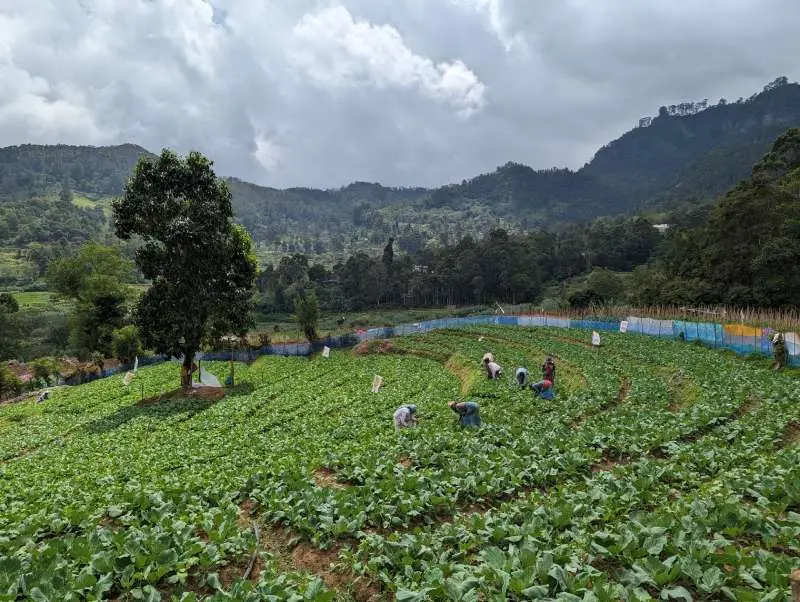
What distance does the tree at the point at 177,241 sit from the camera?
3556 centimetres

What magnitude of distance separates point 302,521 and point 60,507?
5.99m

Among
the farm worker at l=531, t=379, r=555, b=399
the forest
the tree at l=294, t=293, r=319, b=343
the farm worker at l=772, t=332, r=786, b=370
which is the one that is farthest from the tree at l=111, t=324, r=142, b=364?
the farm worker at l=772, t=332, r=786, b=370

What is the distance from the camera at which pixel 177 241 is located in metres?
35.8

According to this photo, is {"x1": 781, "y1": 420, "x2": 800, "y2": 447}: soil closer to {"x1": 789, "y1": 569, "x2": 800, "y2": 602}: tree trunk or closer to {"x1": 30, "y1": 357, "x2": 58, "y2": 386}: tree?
{"x1": 789, "y1": 569, "x2": 800, "y2": 602}: tree trunk

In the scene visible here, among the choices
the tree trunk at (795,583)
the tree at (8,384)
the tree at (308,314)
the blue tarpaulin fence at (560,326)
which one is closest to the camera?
the tree trunk at (795,583)

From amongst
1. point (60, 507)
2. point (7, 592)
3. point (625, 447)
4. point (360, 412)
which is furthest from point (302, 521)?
point (360, 412)

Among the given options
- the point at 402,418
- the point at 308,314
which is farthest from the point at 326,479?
the point at 308,314

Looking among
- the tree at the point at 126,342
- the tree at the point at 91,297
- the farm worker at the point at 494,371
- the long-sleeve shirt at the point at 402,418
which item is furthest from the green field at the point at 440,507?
the tree at the point at 91,297

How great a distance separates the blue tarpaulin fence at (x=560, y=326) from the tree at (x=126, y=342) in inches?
112

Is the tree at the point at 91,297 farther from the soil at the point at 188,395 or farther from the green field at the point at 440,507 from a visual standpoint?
the green field at the point at 440,507

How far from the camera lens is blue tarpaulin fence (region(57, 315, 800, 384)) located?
107ft

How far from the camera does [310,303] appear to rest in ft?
205

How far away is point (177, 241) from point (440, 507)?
31527mm

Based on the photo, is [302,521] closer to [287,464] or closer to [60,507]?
[287,464]
